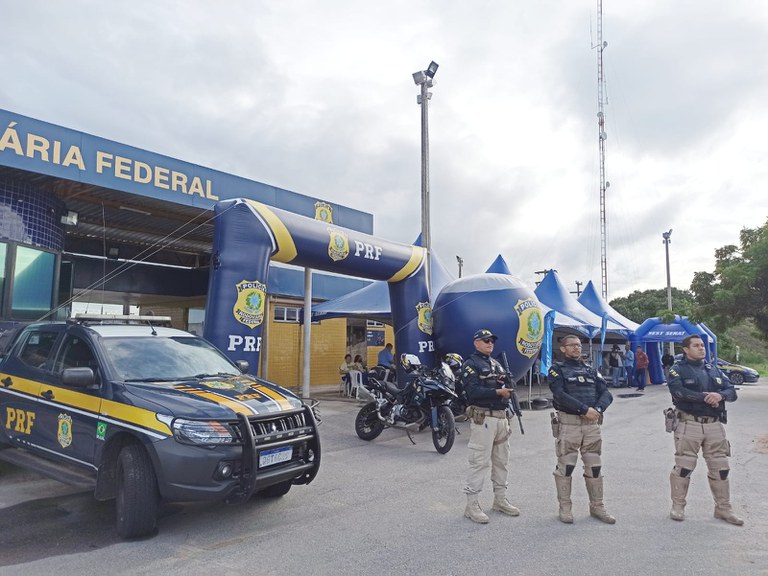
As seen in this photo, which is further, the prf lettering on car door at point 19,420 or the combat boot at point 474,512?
the prf lettering on car door at point 19,420

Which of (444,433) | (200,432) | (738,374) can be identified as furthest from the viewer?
(738,374)

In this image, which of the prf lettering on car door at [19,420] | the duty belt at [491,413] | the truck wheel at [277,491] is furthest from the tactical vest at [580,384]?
the prf lettering on car door at [19,420]

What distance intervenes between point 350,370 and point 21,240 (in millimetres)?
8970

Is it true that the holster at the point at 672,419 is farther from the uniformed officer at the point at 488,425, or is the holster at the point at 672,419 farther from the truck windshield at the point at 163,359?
the truck windshield at the point at 163,359

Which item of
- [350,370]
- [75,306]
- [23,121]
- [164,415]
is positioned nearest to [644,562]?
[164,415]

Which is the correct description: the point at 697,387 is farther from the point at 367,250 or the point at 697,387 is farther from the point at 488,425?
the point at 367,250

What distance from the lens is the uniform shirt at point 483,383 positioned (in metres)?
5.38

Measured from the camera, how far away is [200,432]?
448 centimetres

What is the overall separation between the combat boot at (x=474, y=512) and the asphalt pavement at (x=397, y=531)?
0.25 feet

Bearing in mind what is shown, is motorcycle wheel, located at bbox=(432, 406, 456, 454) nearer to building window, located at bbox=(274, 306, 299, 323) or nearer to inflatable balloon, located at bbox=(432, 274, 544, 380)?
inflatable balloon, located at bbox=(432, 274, 544, 380)

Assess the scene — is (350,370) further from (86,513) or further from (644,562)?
(644,562)

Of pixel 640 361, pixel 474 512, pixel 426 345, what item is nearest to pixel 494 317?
pixel 426 345

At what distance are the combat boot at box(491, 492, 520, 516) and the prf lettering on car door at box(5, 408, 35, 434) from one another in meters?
4.62

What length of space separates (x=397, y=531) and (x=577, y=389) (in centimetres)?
207
